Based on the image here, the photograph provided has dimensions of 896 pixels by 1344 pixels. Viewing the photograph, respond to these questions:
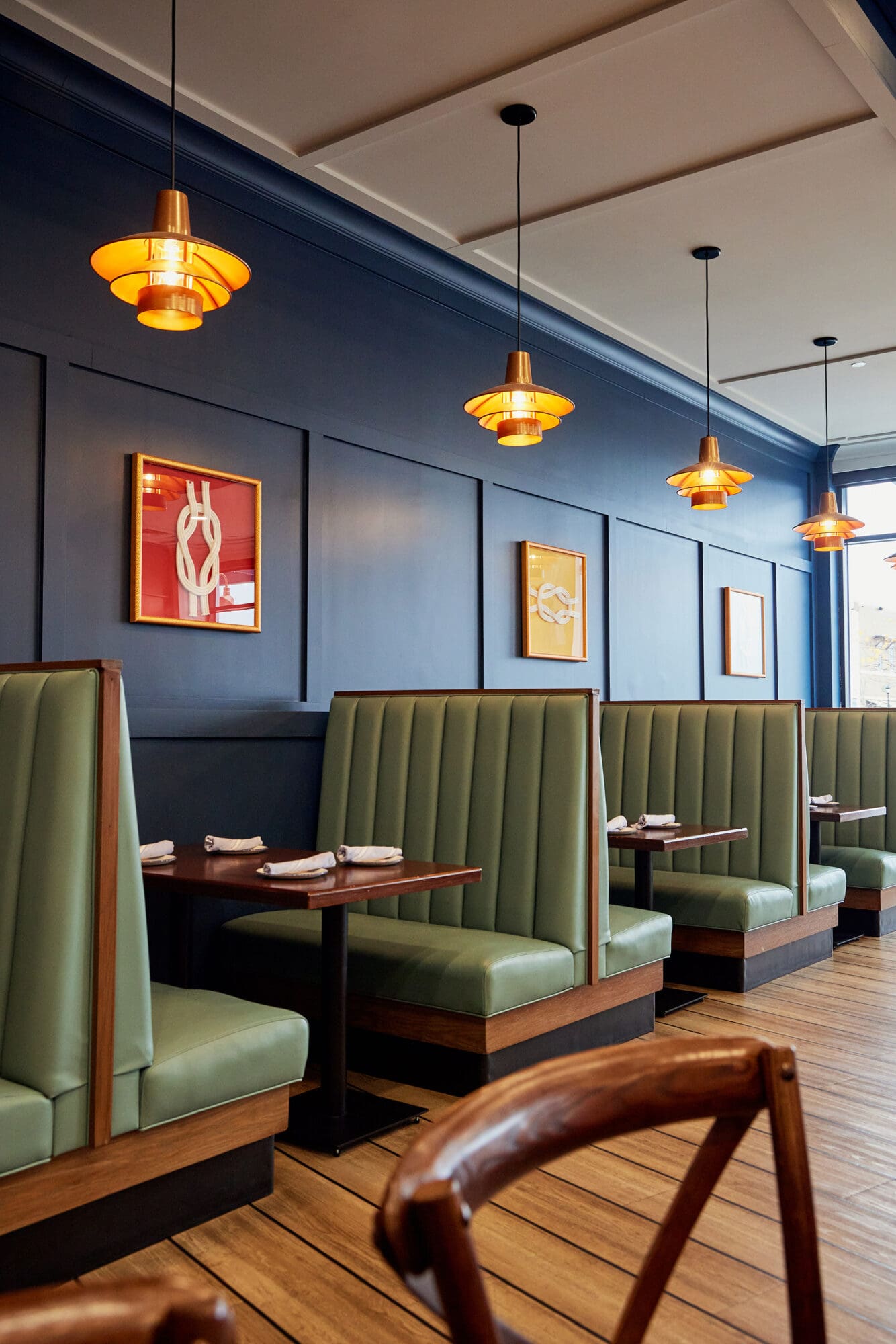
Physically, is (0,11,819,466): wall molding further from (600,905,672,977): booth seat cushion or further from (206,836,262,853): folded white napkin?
(600,905,672,977): booth seat cushion

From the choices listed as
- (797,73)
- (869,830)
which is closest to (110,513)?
(797,73)

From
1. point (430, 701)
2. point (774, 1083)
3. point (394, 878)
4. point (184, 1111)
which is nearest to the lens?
point (774, 1083)

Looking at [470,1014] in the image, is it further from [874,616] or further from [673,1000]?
[874,616]

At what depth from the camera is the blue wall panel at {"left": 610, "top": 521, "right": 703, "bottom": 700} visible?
6.38 m

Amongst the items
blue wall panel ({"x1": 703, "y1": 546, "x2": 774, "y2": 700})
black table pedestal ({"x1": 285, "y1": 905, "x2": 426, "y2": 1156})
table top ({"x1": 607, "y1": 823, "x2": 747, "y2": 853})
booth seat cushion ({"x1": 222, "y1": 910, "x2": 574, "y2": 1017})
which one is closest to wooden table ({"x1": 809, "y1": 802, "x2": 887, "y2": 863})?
table top ({"x1": 607, "y1": 823, "x2": 747, "y2": 853})

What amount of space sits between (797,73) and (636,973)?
3.12 m

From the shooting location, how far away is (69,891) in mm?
2102

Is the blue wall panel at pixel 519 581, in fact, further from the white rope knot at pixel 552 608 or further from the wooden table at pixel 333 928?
the wooden table at pixel 333 928

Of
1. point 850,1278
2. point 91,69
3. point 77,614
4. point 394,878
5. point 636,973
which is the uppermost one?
point 91,69

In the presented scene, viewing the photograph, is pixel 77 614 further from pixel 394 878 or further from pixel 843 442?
pixel 843 442

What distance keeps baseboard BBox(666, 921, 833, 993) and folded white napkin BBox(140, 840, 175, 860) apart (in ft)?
7.61

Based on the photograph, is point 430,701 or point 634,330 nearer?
point 430,701

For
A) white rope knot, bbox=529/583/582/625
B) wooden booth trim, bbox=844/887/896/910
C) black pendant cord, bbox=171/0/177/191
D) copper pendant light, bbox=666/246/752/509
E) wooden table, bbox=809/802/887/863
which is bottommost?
wooden booth trim, bbox=844/887/896/910

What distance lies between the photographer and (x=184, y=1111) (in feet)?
7.43
